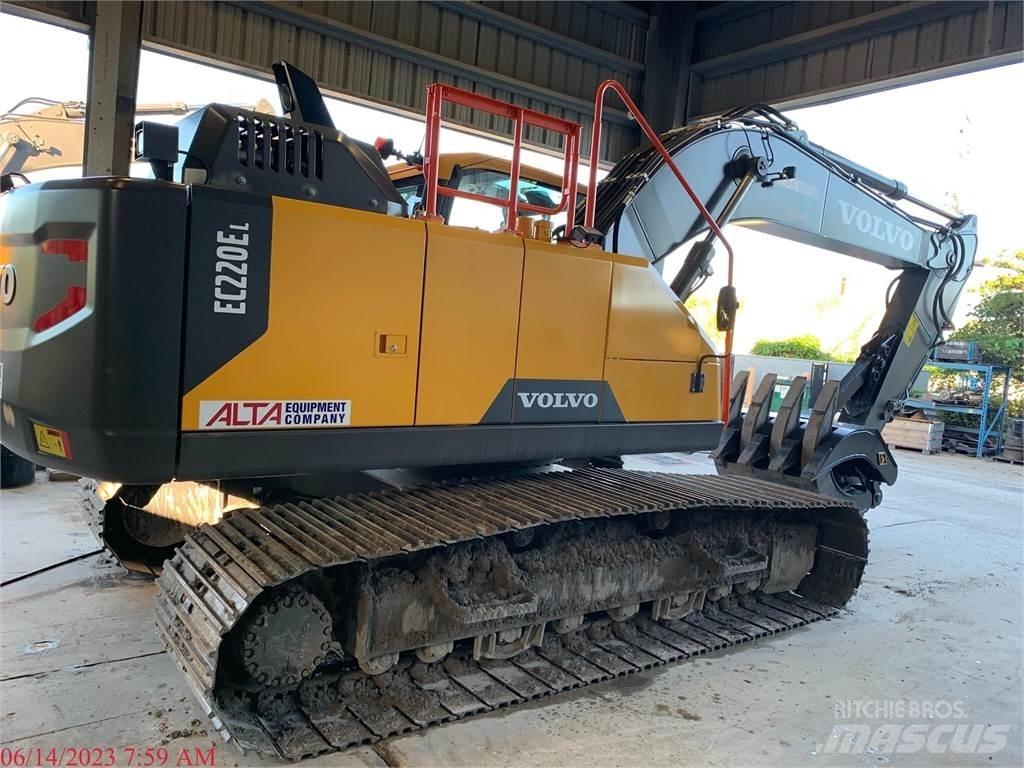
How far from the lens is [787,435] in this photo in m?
6.38

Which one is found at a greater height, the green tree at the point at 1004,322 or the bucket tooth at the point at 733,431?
the green tree at the point at 1004,322

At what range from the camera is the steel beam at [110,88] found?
7.93 m

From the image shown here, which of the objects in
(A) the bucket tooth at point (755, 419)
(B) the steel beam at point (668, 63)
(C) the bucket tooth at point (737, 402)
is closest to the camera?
(A) the bucket tooth at point (755, 419)

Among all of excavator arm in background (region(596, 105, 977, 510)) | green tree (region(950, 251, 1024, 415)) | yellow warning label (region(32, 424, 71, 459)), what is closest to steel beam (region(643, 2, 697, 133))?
excavator arm in background (region(596, 105, 977, 510))

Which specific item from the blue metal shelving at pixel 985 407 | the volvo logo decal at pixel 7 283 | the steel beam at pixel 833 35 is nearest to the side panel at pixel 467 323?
the volvo logo decal at pixel 7 283

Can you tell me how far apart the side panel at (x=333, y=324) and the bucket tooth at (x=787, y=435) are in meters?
4.06

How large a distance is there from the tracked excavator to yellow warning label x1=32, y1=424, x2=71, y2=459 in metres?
0.01

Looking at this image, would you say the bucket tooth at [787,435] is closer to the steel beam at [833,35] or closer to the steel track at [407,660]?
the steel track at [407,660]

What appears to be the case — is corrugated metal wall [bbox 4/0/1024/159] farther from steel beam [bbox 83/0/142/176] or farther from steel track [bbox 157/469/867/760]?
steel track [bbox 157/469/867/760]

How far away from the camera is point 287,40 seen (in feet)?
30.5

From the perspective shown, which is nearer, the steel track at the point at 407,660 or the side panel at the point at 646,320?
the steel track at the point at 407,660

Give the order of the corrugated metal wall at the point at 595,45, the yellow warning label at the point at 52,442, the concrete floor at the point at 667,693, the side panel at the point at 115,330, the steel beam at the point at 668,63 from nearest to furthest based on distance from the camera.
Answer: the side panel at the point at 115,330 → the yellow warning label at the point at 52,442 → the concrete floor at the point at 667,693 → the corrugated metal wall at the point at 595,45 → the steel beam at the point at 668,63

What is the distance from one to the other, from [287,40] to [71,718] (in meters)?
8.26

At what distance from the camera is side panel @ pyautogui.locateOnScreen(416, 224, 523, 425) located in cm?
311
